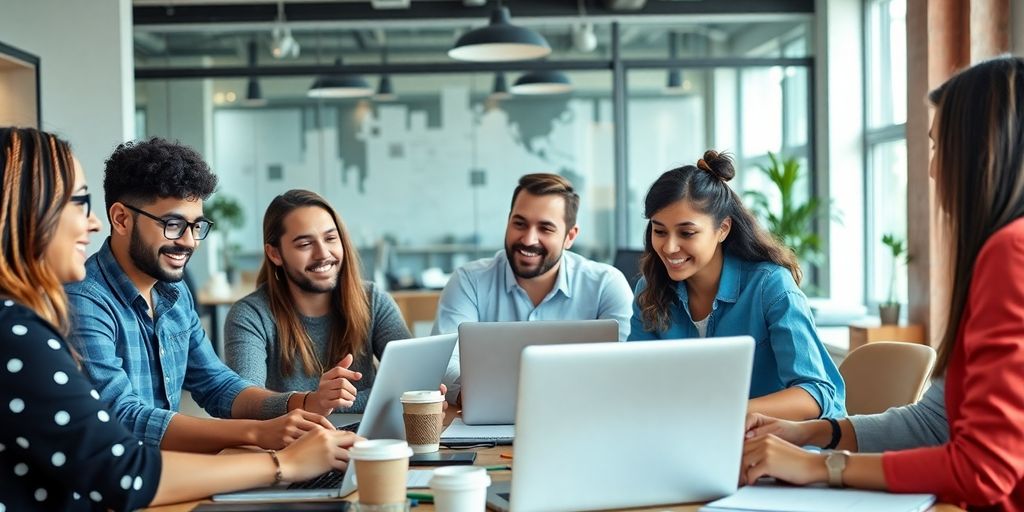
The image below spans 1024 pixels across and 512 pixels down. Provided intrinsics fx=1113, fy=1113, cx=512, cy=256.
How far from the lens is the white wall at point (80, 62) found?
631cm

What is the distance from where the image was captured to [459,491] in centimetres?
161

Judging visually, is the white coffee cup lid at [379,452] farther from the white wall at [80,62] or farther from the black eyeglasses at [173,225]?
the white wall at [80,62]

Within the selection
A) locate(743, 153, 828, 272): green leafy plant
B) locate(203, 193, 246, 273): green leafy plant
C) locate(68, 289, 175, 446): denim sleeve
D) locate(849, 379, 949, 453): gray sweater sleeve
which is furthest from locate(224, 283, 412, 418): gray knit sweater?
locate(203, 193, 246, 273): green leafy plant

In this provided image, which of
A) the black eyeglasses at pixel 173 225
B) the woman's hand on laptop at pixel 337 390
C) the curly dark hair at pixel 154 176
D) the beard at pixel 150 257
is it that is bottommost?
the woman's hand on laptop at pixel 337 390

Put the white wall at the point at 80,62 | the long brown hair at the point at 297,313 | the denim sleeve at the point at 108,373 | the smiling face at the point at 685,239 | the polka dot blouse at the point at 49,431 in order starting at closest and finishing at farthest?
the polka dot blouse at the point at 49,431 → the denim sleeve at the point at 108,373 → the smiling face at the point at 685,239 → the long brown hair at the point at 297,313 → the white wall at the point at 80,62

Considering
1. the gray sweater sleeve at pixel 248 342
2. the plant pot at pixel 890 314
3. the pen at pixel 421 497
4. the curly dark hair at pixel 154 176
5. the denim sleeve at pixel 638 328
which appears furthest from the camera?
the plant pot at pixel 890 314

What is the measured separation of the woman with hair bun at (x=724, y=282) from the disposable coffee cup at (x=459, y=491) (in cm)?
109

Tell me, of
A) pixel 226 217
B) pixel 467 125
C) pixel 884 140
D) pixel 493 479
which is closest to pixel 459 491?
pixel 493 479

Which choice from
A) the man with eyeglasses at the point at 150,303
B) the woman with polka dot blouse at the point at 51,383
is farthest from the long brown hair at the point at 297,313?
the woman with polka dot blouse at the point at 51,383

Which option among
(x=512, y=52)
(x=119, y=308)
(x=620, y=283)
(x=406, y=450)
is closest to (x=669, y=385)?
(x=406, y=450)

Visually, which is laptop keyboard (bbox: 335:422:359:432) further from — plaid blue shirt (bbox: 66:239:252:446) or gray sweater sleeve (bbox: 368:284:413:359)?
gray sweater sleeve (bbox: 368:284:413:359)

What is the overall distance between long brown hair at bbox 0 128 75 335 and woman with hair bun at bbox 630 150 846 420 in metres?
1.47

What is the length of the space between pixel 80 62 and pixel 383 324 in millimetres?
3979

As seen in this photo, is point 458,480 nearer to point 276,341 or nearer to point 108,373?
point 108,373
